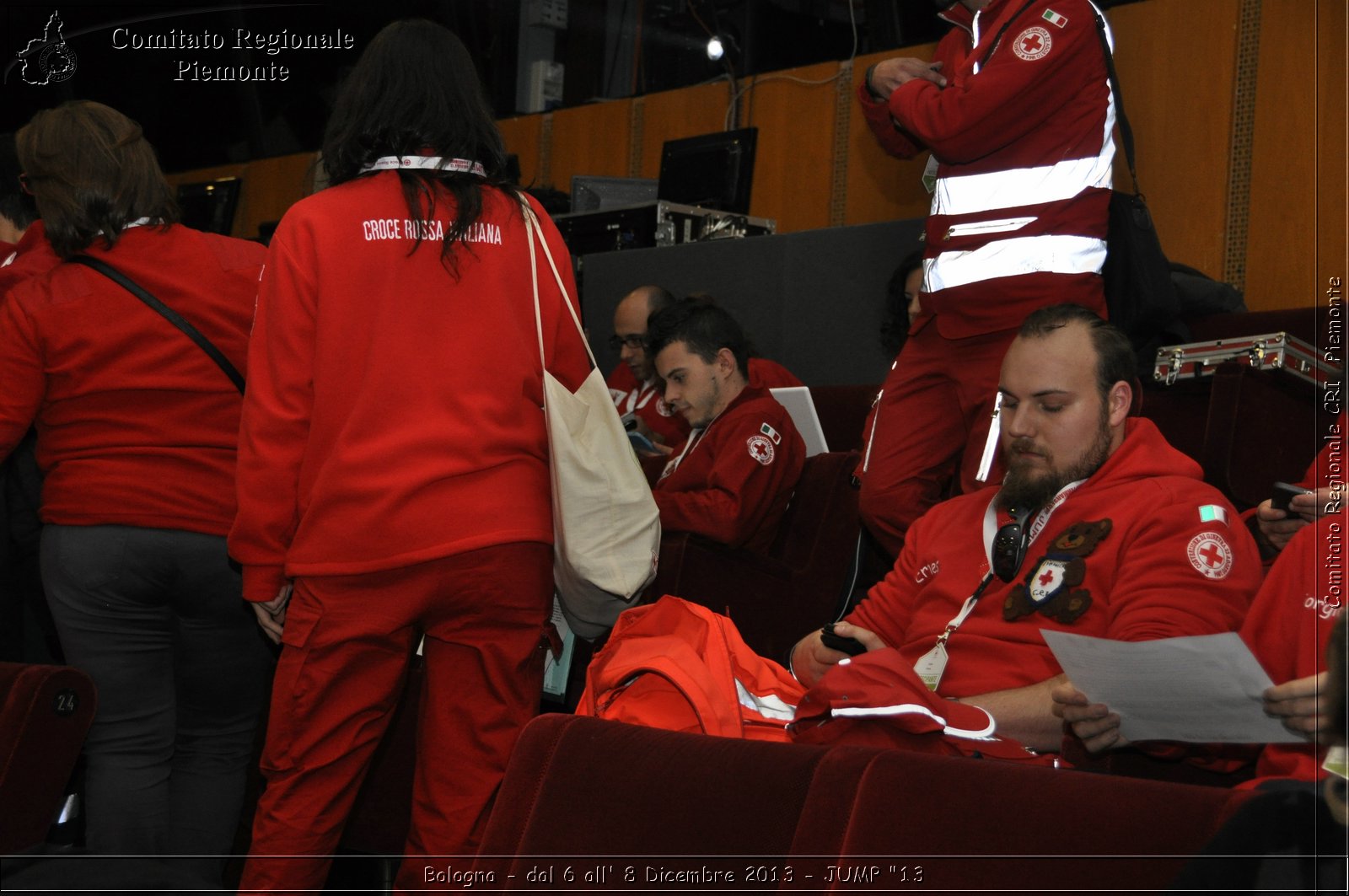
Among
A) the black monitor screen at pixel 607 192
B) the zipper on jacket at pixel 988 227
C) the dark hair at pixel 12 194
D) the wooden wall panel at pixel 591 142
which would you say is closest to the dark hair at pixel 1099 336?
the zipper on jacket at pixel 988 227

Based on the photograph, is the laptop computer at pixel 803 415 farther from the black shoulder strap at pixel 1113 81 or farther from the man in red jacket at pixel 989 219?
the black shoulder strap at pixel 1113 81

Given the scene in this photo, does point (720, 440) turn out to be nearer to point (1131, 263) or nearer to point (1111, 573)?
point (1131, 263)

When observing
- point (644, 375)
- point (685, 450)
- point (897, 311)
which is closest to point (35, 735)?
point (685, 450)

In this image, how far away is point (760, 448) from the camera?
3.35 meters

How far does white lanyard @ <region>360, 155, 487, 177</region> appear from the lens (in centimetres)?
216

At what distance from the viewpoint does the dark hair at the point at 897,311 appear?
446 centimetres

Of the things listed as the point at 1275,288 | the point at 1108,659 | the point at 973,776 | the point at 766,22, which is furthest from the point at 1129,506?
the point at 766,22

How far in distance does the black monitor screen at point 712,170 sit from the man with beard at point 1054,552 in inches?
145

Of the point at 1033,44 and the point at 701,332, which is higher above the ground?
the point at 1033,44

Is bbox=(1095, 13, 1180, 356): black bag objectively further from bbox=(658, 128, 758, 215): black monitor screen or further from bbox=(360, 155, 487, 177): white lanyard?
bbox=(658, 128, 758, 215): black monitor screen

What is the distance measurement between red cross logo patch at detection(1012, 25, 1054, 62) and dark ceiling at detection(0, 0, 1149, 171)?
3.53 metres

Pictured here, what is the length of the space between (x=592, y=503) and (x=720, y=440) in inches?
53.5

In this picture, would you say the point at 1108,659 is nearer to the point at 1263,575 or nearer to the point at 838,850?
the point at 838,850

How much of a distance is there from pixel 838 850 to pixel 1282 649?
2.20 ft
